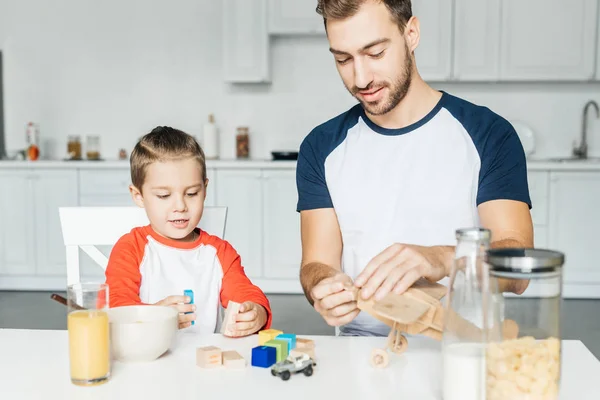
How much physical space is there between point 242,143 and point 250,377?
3698mm

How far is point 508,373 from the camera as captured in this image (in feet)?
2.58

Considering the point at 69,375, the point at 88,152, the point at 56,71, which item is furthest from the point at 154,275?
the point at 56,71

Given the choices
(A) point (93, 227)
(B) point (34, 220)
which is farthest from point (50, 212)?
(A) point (93, 227)

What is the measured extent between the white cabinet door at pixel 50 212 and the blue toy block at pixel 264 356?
3.57 metres

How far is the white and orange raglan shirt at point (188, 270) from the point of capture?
1557 millimetres

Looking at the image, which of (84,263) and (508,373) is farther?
(84,263)

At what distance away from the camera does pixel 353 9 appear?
145 cm

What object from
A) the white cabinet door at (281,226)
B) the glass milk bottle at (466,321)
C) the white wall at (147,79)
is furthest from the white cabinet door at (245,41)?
the glass milk bottle at (466,321)

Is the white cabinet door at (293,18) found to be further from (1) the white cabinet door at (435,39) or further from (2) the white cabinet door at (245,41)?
(1) the white cabinet door at (435,39)

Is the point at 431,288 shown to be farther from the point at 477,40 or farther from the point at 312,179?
the point at 477,40

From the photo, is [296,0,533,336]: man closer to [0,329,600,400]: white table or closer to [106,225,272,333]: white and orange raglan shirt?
[106,225,272,333]: white and orange raglan shirt

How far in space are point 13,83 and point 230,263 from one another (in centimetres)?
393

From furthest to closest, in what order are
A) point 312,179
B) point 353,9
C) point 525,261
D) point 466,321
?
point 312,179
point 353,9
point 466,321
point 525,261

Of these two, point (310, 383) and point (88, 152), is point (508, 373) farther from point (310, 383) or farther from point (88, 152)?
point (88, 152)
